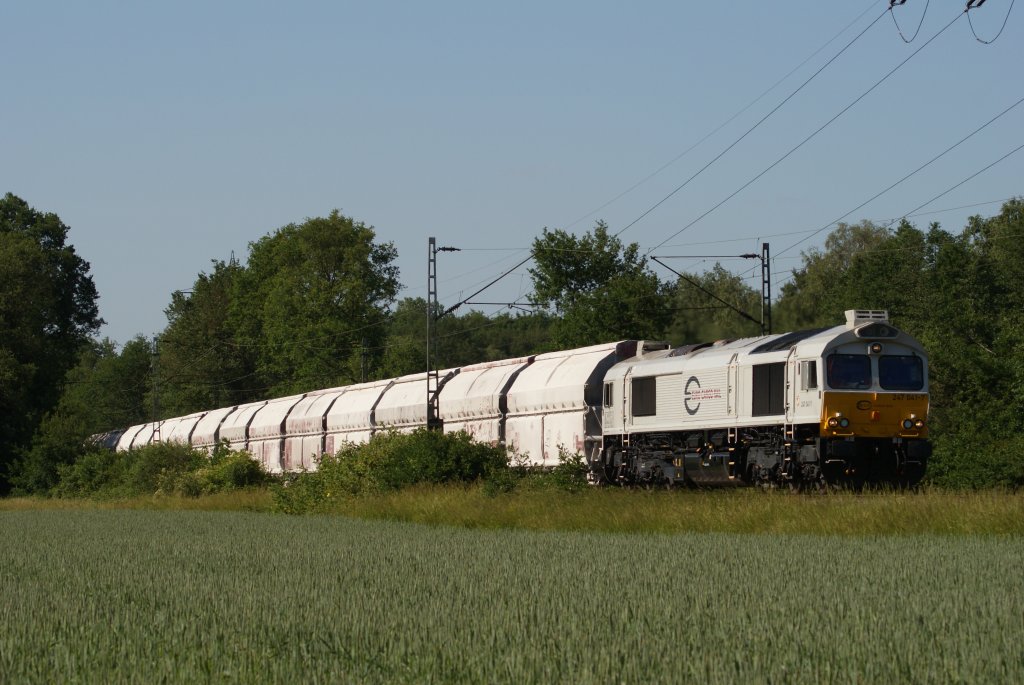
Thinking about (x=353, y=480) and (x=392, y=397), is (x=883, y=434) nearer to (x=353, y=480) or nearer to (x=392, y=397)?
(x=353, y=480)

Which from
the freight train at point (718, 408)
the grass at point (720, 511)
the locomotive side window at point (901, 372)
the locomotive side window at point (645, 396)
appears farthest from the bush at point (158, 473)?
the locomotive side window at point (901, 372)

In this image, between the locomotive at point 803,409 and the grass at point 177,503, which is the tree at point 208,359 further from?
the locomotive at point 803,409

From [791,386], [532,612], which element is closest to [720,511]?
[791,386]

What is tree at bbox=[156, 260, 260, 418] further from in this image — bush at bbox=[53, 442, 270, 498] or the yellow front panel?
the yellow front panel

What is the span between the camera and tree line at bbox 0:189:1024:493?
152ft

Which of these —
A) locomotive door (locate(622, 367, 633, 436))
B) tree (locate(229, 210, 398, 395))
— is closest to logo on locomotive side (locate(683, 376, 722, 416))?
locomotive door (locate(622, 367, 633, 436))

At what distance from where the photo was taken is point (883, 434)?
1109 inches

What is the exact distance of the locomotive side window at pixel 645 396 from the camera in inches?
1291

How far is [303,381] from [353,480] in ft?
193

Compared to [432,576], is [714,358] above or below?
above

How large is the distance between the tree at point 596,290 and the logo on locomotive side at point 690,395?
23.9m

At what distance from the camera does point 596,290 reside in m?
61.9

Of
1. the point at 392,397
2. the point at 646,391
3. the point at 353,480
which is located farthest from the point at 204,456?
the point at 646,391

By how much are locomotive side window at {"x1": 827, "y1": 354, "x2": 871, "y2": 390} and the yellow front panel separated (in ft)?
0.63
